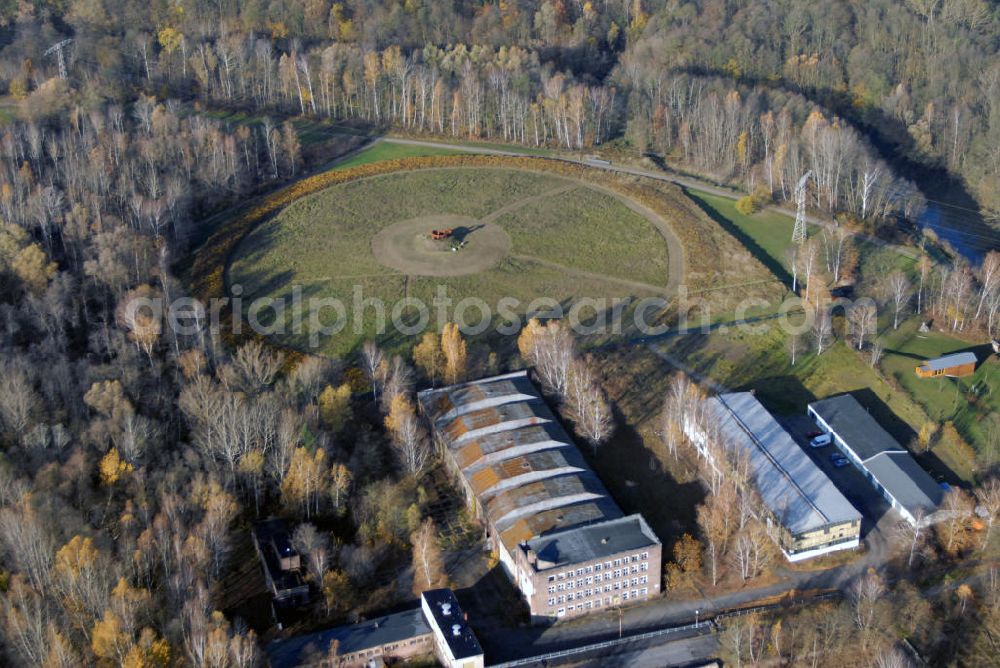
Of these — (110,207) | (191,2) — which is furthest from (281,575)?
(191,2)

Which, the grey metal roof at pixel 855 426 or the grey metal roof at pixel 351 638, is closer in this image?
the grey metal roof at pixel 351 638

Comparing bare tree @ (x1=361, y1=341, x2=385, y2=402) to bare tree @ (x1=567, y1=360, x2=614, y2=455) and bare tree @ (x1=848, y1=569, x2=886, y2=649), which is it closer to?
bare tree @ (x1=567, y1=360, x2=614, y2=455)

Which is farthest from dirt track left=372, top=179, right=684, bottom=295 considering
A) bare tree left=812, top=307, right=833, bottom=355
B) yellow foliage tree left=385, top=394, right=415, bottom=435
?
yellow foliage tree left=385, top=394, right=415, bottom=435

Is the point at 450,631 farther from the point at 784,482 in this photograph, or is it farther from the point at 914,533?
the point at 914,533

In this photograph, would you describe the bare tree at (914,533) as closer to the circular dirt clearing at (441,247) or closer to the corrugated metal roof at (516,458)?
the corrugated metal roof at (516,458)

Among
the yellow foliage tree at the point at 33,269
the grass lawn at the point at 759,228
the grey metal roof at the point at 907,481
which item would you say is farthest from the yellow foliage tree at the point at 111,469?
the grass lawn at the point at 759,228

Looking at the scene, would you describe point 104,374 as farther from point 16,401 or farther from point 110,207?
point 110,207
